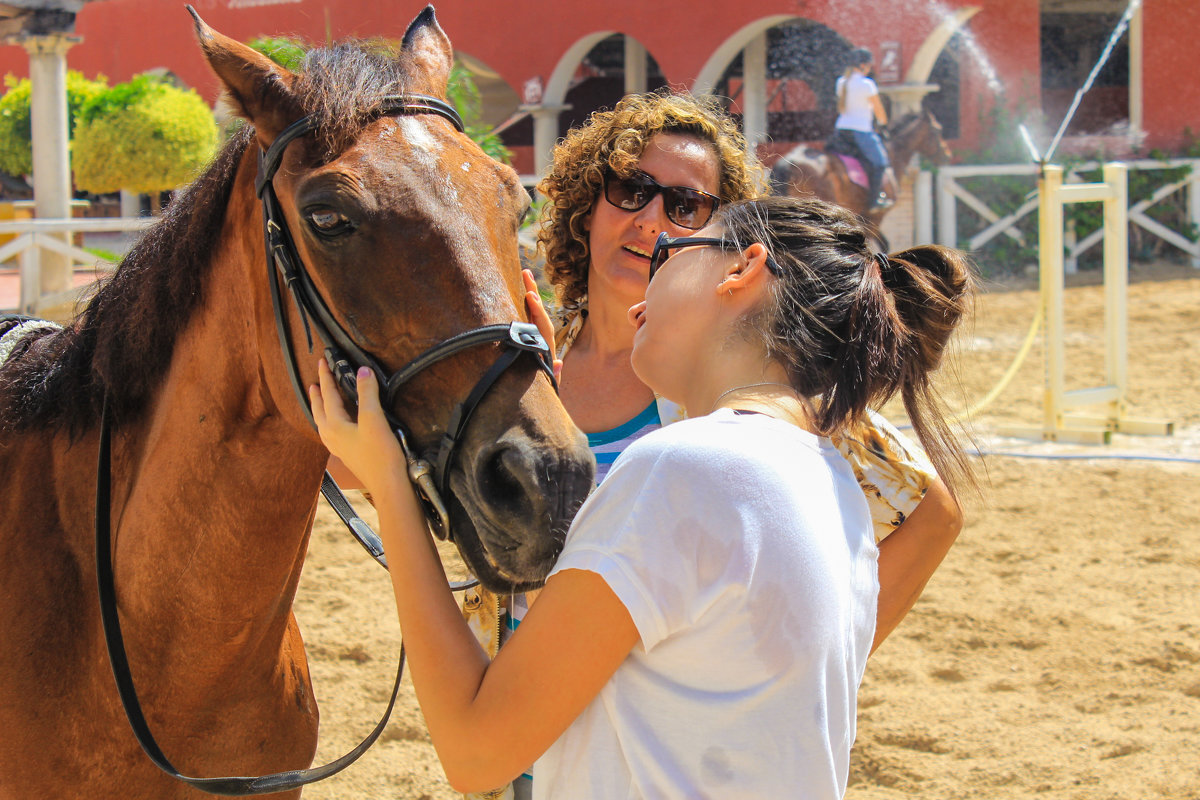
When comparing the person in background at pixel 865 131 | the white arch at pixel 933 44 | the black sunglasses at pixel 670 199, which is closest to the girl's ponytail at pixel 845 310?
the black sunglasses at pixel 670 199

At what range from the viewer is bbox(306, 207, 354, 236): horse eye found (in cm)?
149

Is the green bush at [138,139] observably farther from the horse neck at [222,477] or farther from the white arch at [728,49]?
the horse neck at [222,477]

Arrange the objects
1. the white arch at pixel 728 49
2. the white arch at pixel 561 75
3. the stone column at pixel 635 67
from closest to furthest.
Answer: the white arch at pixel 728 49 → the white arch at pixel 561 75 → the stone column at pixel 635 67

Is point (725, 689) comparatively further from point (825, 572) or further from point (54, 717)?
point (54, 717)

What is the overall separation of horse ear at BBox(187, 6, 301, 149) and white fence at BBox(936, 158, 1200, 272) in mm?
13322

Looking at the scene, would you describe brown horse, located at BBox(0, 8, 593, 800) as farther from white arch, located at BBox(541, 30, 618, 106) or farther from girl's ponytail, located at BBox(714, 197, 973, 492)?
white arch, located at BBox(541, 30, 618, 106)

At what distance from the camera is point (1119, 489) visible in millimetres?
5719

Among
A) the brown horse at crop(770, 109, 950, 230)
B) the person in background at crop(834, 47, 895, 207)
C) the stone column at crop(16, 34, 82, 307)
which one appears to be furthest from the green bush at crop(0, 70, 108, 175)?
the person in background at crop(834, 47, 895, 207)

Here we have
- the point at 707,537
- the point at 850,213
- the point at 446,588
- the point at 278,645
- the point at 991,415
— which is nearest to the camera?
the point at 707,537

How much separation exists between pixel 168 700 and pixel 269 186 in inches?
35.5

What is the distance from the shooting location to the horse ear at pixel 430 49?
1791mm

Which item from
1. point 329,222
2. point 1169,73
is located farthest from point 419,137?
point 1169,73

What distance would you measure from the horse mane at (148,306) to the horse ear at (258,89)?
0.03 meters

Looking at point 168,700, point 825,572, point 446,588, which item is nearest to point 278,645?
point 168,700
